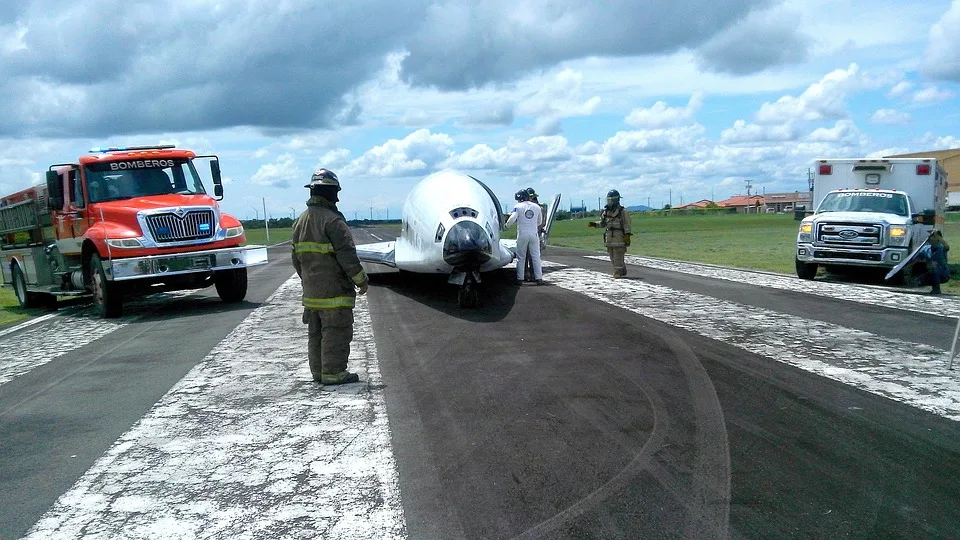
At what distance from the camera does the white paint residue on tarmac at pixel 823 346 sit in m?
7.27

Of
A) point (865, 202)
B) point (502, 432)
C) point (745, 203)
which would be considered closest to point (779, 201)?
point (745, 203)

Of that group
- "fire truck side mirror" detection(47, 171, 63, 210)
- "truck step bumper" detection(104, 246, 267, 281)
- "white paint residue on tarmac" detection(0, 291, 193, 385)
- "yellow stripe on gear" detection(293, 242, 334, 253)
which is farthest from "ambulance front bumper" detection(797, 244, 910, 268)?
"fire truck side mirror" detection(47, 171, 63, 210)

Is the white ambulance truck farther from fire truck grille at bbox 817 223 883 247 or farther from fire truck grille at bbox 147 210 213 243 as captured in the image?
fire truck grille at bbox 147 210 213 243

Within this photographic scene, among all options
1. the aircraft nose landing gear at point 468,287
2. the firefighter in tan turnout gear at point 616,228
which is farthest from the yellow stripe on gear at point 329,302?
the firefighter in tan turnout gear at point 616,228

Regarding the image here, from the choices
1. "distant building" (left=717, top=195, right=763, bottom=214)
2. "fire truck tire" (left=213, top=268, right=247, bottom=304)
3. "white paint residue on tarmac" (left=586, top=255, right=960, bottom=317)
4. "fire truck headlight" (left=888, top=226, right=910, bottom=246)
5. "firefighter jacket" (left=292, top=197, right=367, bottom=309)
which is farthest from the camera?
"distant building" (left=717, top=195, right=763, bottom=214)

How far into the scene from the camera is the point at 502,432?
6.10m

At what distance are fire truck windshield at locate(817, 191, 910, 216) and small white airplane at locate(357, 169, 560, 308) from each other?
8461mm

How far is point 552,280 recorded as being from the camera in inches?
711

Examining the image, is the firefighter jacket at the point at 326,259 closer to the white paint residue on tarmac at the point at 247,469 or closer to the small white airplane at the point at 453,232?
the white paint residue on tarmac at the point at 247,469

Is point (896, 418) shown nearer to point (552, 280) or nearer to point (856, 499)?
point (856, 499)

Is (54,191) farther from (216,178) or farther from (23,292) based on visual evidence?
(23,292)

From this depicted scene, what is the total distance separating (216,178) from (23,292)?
19.6 ft

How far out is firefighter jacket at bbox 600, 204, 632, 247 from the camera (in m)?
17.7

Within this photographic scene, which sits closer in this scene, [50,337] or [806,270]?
[50,337]
